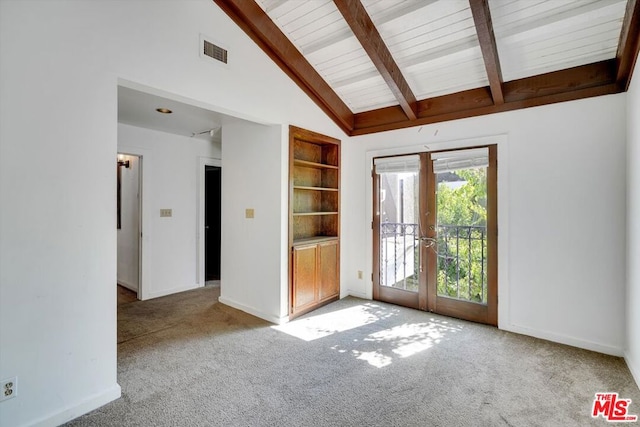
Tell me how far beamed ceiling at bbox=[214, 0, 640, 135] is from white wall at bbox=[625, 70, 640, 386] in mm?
353

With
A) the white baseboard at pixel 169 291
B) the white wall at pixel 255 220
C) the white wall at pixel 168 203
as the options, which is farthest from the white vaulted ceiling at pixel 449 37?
the white baseboard at pixel 169 291

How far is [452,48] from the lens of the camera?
2898mm

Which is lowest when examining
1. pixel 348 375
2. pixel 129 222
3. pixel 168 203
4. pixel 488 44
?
pixel 348 375

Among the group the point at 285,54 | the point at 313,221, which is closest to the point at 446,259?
→ the point at 313,221

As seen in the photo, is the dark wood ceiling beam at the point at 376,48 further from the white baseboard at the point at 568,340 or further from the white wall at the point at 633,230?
the white baseboard at the point at 568,340

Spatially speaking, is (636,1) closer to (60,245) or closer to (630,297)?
(630,297)

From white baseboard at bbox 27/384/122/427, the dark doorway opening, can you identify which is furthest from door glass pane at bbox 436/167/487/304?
the dark doorway opening

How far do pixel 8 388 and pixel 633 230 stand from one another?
434cm

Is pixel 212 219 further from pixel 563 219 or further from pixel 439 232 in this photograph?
pixel 563 219

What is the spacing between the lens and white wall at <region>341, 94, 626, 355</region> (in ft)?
8.81

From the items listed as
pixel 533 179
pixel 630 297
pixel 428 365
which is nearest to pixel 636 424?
pixel 630 297

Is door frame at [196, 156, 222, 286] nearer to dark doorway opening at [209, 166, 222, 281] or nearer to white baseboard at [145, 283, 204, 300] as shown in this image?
white baseboard at [145, 283, 204, 300]

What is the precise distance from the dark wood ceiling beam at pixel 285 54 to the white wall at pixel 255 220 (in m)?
0.66

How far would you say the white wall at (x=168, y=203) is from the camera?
421 cm
